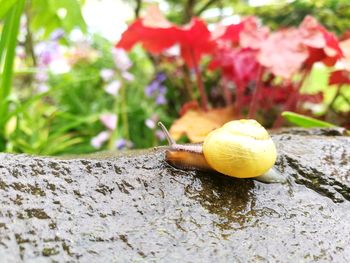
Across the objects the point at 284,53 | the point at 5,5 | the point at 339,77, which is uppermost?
the point at 5,5

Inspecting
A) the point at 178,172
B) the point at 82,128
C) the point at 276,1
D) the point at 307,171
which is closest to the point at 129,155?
the point at 178,172

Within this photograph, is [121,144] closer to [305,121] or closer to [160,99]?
[160,99]

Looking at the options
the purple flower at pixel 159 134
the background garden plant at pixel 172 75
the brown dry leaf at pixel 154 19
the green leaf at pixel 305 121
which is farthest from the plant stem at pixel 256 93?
the purple flower at pixel 159 134

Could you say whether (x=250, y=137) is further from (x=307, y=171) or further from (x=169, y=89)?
(x=169, y=89)

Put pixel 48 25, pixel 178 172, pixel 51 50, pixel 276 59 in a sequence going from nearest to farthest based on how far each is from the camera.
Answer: pixel 178 172
pixel 276 59
pixel 48 25
pixel 51 50

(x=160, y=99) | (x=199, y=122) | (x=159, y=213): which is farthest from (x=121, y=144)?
(x=159, y=213)

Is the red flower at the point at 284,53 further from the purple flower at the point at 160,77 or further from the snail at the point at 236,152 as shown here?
Answer: the purple flower at the point at 160,77

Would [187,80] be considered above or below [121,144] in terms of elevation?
above
